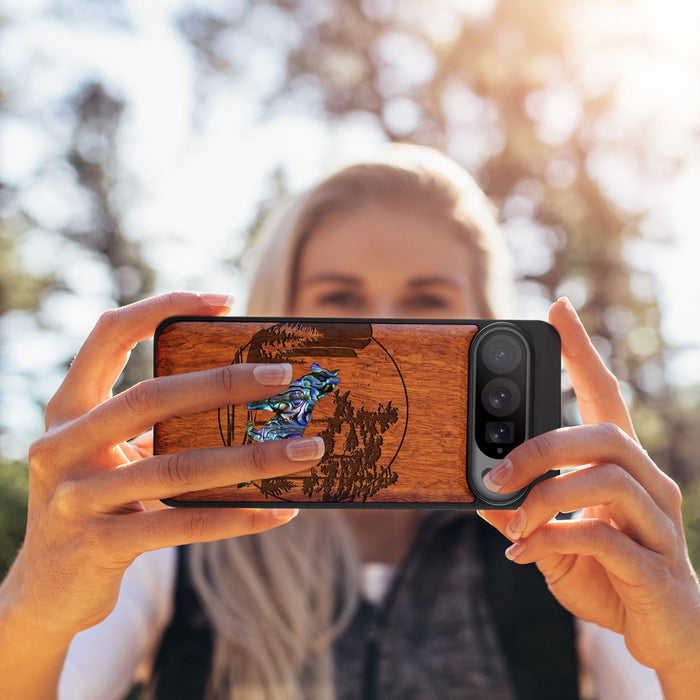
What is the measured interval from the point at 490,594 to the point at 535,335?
1436 mm

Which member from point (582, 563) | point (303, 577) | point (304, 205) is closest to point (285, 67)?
point (304, 205)

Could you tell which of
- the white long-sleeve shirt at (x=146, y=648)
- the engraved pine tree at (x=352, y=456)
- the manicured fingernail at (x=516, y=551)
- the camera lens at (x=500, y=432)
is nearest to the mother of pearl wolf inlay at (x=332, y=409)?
the engraved pine tree at (x=352, y=456)

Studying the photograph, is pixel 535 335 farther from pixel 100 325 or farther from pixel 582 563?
pixel 100 325

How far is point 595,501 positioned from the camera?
54.0 inches

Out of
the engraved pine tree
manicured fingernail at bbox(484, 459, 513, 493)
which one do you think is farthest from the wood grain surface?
manicured fingernail at bbox(484, 459, 513, 493)

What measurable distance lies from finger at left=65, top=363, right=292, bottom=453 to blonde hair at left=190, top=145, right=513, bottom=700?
1.40 meters

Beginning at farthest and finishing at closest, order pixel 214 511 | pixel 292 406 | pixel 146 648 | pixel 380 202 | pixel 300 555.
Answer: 1. pixel 380 202
2. pixel 300 555
3. pixel 146 648
4. pixel 292 406
5. pixel 214 511

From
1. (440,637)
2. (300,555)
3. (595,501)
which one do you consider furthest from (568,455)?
(300,555)

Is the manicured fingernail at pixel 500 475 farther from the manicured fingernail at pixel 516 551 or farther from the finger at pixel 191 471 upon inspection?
the finger at pixel 191 471

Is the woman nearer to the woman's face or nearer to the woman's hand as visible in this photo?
the woman's hand

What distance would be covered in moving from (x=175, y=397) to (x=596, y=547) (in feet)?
3.41

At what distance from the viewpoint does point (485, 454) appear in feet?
5.03

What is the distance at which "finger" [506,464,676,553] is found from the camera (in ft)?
4.46

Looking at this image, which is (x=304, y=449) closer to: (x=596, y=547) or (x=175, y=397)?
(x=175, y=397)
